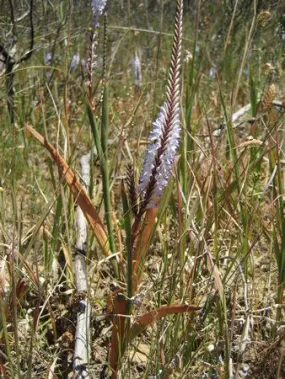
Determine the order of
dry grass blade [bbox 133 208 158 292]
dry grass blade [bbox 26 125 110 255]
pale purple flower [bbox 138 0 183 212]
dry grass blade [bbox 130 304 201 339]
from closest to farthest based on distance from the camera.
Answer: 1. pale purple flower [bbox 138 0 183 212]
2. dry grass blade [bbox 130 304 201 339]
3. dry grass blade [bbox 133 208 158 292]
4. dry grass blade [bbox 26 125 110 255]

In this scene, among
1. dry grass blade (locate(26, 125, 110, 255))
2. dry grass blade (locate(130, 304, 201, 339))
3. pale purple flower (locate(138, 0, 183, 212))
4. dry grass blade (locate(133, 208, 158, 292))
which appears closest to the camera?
pale purple flower (locate(138, 0, 183, 212))

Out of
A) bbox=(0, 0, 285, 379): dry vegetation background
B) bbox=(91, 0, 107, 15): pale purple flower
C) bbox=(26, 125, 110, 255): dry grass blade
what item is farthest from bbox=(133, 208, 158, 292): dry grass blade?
bbox=(91, 0, 107, 15): pale purple flower

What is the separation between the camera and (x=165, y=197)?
149cm

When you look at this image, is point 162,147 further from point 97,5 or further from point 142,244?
point 97,5

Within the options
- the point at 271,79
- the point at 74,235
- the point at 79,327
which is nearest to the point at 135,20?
the point at 271,79

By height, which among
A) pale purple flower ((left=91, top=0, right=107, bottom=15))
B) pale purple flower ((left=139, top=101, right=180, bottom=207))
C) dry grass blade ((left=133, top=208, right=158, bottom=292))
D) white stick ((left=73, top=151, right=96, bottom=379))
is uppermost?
pale purple flower ((left=91, top=0, right=107, bottom=15))

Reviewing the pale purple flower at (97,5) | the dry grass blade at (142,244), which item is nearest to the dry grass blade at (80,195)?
the dry grass blade at (142,244)

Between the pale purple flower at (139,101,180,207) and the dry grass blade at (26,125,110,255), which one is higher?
the pale purple flower at (139,101,180,207)

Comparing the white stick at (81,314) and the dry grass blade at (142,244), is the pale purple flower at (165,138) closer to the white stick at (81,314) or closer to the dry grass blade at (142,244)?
the dry grass blade at (142,244)

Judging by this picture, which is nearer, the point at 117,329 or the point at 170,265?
the point at 117,329

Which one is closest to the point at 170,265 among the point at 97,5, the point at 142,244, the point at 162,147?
the point at 142,244

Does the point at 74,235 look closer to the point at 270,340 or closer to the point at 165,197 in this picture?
the point at 165,197

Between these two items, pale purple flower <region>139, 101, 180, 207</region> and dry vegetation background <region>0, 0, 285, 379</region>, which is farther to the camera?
dry vegetation background <region>0, 0, 285, 379</region>

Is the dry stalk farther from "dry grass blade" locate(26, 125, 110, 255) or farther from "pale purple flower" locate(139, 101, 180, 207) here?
"pale purple flower" locate(139, 101, 180, 207)
